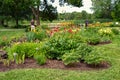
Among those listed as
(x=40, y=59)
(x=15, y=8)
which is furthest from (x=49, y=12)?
(x=40, y=59)

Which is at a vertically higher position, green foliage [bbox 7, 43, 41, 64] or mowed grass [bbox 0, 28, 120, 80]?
green foliage [bbox 7, 43, 41, 64]

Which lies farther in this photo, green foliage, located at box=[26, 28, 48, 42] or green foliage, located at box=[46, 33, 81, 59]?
green foliage, located at box=[26, 28, 48, 42]

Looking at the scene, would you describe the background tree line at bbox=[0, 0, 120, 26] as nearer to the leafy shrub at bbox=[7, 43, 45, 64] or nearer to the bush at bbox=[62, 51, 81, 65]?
the leafy shrub at bbox=[7, 43, 45, 64]

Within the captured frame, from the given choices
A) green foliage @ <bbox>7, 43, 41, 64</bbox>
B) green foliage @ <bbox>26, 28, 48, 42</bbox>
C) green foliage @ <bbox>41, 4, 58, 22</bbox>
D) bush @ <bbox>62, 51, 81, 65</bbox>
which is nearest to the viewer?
bush @ <bbox>62, 51, 81, 65</bbox>

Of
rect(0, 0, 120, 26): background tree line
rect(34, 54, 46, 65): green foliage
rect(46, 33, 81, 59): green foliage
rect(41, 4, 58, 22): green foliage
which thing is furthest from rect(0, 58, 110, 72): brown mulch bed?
rect(41, 4, 58, 22): green foliage

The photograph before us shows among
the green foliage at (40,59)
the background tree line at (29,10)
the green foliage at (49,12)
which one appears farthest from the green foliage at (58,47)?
the green foliage at (49,12)

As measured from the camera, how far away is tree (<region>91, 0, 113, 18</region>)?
75.9m

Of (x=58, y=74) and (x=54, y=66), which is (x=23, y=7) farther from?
(x=58, y=74)

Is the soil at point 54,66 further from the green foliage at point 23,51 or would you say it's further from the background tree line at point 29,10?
the background tree line at point 29,10

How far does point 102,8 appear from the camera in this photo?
7744 centimetres

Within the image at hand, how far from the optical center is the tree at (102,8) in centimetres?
7588

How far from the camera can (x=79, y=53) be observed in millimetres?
8977

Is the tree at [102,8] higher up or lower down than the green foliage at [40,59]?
Answer: lower down

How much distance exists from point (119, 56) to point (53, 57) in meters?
3.06
